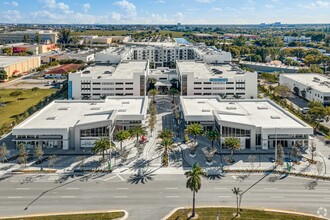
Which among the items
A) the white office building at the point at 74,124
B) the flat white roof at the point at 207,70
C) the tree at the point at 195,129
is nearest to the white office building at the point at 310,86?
the flat white roof at the point at 207,70

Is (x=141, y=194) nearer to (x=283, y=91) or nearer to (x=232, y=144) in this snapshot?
(x=232, y=144)

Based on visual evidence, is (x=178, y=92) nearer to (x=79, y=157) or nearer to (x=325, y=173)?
(x=79, y=157)

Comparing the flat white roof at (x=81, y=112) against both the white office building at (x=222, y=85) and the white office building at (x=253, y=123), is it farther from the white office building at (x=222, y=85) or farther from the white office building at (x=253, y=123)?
the white office building at (x=222, y=85)

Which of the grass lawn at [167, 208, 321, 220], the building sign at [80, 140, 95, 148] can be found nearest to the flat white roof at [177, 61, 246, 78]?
the building sign at [80, 140, 95, 148]

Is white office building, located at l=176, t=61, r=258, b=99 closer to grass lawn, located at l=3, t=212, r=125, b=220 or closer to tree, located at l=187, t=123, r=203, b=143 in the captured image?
tree, located at l=187, t=123, r=203, b=143

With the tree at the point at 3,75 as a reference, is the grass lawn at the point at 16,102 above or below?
below

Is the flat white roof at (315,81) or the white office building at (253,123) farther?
the flat white roof at (315,81)

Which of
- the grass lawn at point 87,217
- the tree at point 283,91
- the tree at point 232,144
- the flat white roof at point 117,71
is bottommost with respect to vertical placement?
the grass lawn at point 87,217

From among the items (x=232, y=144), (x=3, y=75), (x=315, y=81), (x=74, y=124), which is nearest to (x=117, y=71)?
(x=74, y=124)
